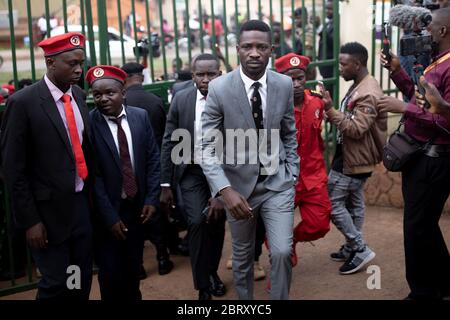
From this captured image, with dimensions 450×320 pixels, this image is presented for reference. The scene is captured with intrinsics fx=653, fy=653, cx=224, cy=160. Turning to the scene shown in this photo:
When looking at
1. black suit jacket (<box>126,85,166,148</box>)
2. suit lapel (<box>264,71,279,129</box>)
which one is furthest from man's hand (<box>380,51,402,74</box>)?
black suit jacket (<box>126,85,166,148</box>)

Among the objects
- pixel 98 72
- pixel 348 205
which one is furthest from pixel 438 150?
pixel 98 72

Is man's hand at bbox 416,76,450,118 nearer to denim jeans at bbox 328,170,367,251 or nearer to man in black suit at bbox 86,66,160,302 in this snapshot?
denim jeans at bbox 328,170,367,251

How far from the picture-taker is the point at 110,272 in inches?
178

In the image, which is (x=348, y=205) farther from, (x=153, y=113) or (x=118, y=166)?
(x=118, y=166)

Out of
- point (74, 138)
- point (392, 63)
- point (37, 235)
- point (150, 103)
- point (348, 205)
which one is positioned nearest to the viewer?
point (37, 235)

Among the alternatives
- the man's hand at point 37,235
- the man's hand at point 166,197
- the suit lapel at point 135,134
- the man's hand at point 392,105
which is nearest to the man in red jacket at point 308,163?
the man's hand at point 392,105

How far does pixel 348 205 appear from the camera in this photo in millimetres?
5945

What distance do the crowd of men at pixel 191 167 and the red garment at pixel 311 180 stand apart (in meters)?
0.69

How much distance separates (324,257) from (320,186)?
41.6 inches

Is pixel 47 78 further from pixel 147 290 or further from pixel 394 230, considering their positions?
pixel 394 230

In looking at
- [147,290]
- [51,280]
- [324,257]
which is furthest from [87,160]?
[324,257]

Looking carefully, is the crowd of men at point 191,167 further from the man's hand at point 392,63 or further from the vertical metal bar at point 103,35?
the vertical metal bar at point 103,35

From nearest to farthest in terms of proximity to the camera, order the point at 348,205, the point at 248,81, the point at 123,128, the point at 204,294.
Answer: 1. the point at 248,81
2. the point at 123,128
3. the point at 204,294
4. the point at 348,205

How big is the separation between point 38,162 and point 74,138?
277 millimetres
